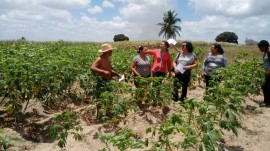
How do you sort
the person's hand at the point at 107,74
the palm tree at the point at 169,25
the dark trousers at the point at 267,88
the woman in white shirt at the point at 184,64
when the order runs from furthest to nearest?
the palm tree at the point at 169,25
the dark trousers at the point at 267,88
the woman in white shirt at the point at 184,64
the person's hand at the point at 107,74

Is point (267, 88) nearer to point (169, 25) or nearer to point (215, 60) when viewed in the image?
point (215, 60)

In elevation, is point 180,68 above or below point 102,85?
above

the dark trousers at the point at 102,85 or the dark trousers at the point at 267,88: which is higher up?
the dark trousers at the point at 102,85

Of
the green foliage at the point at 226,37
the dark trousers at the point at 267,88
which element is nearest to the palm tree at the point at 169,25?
the green foliage at the point at 226,37

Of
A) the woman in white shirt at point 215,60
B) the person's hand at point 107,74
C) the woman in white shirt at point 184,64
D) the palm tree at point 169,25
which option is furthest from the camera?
the palm tree at point 169,25

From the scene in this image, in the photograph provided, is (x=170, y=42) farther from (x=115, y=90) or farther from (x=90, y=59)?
(x=90, y=59)

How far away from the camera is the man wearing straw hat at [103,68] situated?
4816 millimetres

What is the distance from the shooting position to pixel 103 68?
16.1ft

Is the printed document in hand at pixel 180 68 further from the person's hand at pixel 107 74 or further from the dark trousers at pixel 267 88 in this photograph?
the dark trousers at pixel 267 88

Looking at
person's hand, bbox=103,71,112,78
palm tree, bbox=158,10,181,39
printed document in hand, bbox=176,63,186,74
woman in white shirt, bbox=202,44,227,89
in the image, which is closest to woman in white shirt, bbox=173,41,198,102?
printed document in hand, bbox=176,63,186,74

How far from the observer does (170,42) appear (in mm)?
5609

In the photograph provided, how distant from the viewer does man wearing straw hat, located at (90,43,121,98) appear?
482cm

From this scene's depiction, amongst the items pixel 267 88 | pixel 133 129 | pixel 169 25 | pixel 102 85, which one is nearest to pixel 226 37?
pixel 169 25

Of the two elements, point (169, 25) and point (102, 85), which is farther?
point (169, 25)
